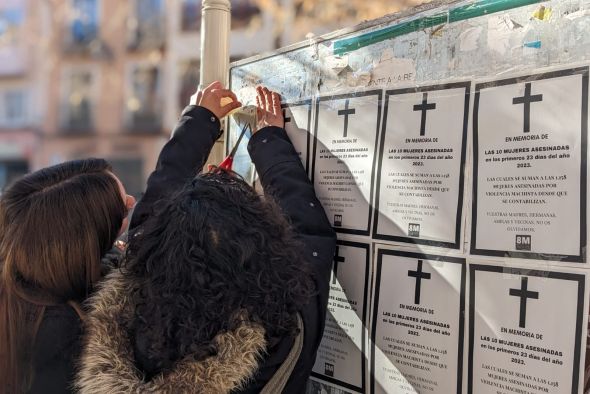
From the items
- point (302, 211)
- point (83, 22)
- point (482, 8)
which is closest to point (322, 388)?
point (302, 211)

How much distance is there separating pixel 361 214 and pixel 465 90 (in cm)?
36

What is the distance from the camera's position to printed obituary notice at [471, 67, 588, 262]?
3.05 ft

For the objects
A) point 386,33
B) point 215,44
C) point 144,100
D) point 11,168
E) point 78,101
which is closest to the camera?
point 386,33

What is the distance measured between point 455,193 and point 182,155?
0.74 metres

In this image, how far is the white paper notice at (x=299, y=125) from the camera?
1.41 metres

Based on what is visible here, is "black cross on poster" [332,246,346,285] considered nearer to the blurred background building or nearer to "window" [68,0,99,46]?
the blurred background building

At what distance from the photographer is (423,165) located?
1134mm

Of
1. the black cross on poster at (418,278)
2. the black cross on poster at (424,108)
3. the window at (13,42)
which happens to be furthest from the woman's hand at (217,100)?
the window at (13,42)

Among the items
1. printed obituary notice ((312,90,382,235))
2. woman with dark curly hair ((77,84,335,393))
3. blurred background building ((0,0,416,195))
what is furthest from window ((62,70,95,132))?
woman with dark curly hair ((77,84,335,393))

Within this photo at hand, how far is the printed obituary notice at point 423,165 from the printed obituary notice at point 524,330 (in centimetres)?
13

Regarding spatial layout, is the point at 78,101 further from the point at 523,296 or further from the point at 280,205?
the point at 523,296

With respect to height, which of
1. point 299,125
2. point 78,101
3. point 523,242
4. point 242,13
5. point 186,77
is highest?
point 242,13

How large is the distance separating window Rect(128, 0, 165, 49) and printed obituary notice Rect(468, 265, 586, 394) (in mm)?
13291

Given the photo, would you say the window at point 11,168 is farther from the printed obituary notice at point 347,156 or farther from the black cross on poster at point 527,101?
the black cross on poster at point 527,101
